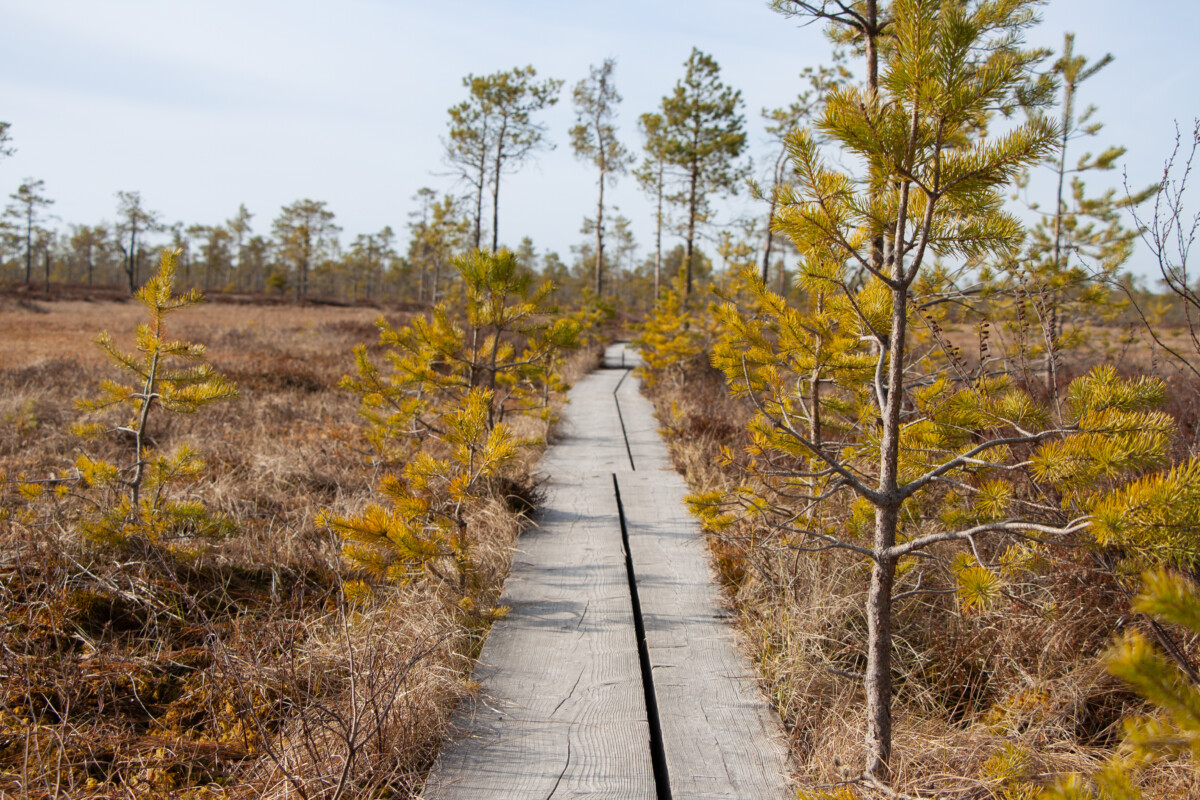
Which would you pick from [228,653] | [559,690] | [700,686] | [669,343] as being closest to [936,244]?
[700,686]

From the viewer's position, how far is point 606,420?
7855 millimetres

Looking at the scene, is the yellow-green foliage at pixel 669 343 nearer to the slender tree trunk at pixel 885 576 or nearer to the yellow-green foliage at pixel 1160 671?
the slender tree trunk at pixel 885 576

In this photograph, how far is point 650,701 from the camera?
249 centimetres

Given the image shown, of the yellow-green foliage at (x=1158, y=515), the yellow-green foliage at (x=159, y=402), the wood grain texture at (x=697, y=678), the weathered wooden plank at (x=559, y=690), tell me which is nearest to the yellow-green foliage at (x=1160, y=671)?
the yellow-green foliage at (x=1158, y=515)

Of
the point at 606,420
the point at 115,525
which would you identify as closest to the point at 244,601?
the point at 115,525

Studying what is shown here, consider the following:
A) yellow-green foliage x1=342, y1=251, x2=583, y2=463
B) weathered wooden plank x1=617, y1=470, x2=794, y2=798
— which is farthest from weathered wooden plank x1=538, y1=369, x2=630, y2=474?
weathered wooden plank x1=617, y1=470, x2=794, y2=798

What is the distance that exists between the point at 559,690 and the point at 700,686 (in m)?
0.54

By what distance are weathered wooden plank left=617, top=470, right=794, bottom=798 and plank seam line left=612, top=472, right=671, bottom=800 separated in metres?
0.02

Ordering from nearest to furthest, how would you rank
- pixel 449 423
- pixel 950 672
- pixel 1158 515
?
pixel 1158 515 → pixel 950 672 → pixel 449 423

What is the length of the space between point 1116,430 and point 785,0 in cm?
233

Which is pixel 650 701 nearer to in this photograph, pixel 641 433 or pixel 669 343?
pixel 641 433

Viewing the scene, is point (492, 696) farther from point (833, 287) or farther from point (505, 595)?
point (833, 287)

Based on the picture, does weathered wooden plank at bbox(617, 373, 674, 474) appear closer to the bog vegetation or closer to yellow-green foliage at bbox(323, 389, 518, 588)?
the bog vegetation

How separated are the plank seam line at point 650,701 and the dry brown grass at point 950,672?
0.44 m
